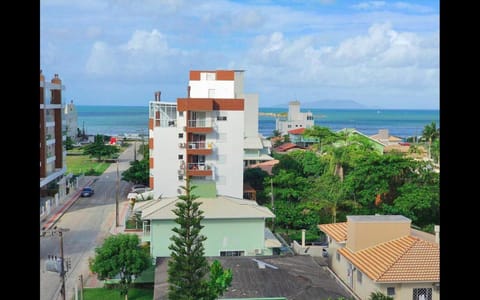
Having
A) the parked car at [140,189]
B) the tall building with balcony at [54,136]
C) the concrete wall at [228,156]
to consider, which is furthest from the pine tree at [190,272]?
the parked car at [140,189]

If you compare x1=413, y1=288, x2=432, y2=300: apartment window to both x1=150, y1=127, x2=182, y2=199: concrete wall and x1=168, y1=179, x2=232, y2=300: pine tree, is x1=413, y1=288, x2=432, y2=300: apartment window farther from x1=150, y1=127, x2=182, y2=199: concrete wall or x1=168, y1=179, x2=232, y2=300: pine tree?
x1=150, y1=127, x2=182, y2=199: concrete wall

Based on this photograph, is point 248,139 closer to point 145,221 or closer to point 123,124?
point 145,221

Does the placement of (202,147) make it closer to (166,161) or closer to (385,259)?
(166,161)

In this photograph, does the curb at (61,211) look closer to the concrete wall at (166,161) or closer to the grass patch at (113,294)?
the concrete wall at (166,161)

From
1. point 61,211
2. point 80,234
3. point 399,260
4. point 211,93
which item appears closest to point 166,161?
point 211,93

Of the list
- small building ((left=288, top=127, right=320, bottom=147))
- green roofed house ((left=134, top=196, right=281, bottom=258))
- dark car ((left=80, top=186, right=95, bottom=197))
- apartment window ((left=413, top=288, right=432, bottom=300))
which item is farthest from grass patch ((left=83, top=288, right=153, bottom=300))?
small building ((left=288, top=127, right=320, bottom=147))
